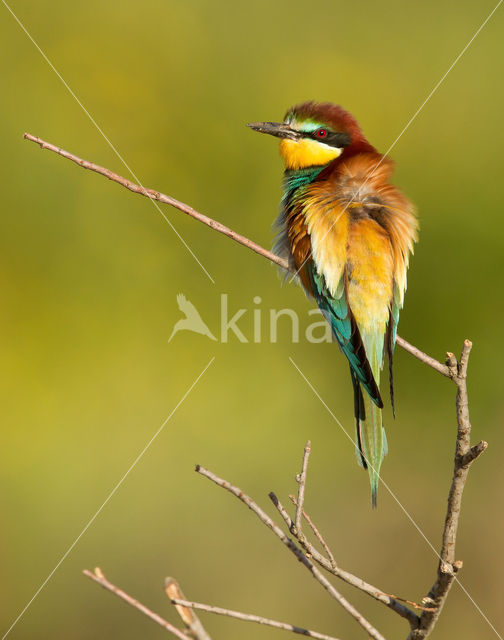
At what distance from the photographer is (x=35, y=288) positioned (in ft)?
10.2

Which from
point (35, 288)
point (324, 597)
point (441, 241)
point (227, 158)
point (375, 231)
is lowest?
point (324, 597)

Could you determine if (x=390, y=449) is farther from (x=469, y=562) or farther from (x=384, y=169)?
(x=384, y=169)

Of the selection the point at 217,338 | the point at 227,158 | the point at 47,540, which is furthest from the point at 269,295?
the point at 47,540

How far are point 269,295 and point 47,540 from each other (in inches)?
52.4

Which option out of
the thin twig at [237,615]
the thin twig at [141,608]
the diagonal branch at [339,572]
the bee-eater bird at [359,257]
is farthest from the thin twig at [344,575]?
the bee-eater bird at [359,257]

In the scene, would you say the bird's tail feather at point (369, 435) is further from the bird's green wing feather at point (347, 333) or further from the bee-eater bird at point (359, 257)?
the bird's green wing feather at point (347, 333)

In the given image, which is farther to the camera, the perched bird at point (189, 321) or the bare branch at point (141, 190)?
the perched bird at point (189, 321)

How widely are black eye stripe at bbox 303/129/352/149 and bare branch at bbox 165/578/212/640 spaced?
179 cm

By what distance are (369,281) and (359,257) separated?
71 mm

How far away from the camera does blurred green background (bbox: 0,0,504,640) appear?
291 centimetres

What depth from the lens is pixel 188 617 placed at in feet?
3.19

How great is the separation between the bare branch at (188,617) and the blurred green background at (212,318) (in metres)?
1.93

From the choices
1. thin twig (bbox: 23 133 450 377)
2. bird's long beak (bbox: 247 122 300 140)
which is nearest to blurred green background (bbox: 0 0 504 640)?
bird's long beak (bbox: 247 122 300 140)

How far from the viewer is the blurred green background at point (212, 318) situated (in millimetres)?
2908
